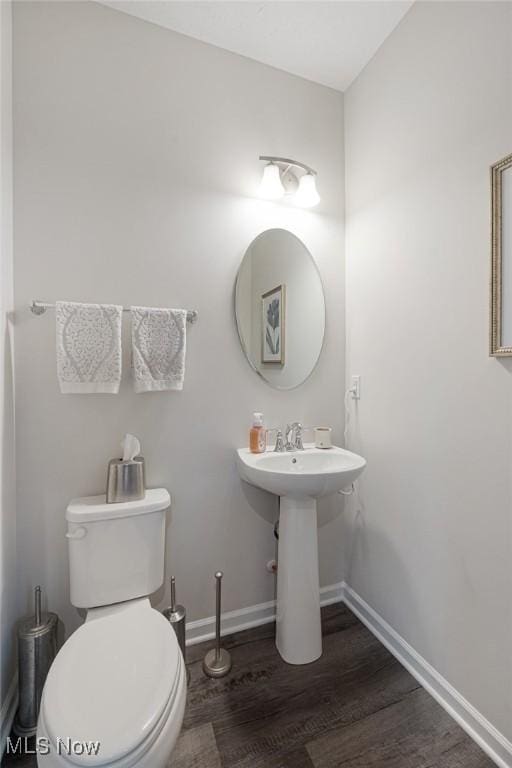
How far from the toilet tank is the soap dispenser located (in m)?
0.44

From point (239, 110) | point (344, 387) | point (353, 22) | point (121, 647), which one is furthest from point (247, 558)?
point (353, 22)

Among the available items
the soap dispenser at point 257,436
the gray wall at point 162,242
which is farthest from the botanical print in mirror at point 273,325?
the soap dispenser at point 257,436

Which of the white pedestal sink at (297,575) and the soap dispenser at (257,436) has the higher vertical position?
the soap dispenser at (257,436)

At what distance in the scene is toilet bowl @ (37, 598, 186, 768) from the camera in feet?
2.52

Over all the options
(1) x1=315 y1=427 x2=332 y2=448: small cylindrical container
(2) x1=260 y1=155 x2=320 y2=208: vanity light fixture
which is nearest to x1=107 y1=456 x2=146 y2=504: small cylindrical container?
(1) x1=315 y1=427 x2=332 y2=448: small cylindrical container

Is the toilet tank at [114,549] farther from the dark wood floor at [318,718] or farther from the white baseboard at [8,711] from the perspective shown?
the dark wood floor at [318,718]

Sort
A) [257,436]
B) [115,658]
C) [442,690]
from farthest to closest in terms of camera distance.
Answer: [257,436], [442,690], [115,658]

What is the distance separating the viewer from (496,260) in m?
1.10

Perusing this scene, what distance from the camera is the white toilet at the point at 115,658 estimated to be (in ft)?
2.57

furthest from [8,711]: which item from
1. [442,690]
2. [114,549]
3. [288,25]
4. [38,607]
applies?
[288,25]

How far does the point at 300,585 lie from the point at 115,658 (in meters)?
0.76

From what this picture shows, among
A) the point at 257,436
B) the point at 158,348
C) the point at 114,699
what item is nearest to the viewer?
the point at 114,699

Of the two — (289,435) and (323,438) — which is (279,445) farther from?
(323,438)

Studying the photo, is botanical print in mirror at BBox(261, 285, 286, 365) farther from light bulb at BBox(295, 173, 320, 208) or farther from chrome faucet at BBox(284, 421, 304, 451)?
light bulb at BBox(295, 173, 320, 208)
